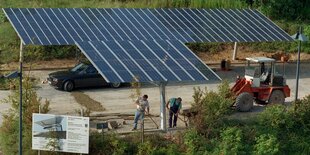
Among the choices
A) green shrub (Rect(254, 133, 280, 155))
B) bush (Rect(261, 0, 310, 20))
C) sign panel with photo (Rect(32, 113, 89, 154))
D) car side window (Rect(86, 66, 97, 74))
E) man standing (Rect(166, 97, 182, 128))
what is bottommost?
green shrub (Rect(254, 133, 280, 155))

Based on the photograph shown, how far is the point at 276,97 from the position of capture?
27375 millimetres

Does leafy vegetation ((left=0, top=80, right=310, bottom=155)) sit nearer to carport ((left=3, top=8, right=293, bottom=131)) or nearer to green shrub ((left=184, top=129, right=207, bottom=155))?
green shrub ((left=184, top=129, right=207, bottom=155))

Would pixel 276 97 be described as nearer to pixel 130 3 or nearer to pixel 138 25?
pixel 138 25

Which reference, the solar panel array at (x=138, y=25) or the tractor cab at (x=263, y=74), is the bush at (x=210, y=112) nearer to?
the tractor cab at (x=263, y=74)

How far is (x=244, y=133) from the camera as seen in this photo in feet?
74.7

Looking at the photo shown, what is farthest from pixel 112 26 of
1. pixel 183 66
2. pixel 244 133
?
pixel 244 133

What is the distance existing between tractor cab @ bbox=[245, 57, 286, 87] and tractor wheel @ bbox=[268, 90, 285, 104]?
17.0 inches

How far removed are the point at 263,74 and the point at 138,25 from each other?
7.64m

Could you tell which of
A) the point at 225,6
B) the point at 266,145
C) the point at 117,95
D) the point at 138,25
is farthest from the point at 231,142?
the point at 225,6

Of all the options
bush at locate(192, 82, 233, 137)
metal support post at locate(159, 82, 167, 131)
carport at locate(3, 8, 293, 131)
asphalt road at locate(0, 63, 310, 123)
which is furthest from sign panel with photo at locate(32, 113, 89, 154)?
asphalt road at locate(0, 63, 310, 123)

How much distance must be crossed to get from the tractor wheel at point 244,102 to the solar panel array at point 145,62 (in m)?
3.16

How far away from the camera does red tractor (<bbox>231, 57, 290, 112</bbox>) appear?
1048 inches

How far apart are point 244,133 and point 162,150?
3.44 metres

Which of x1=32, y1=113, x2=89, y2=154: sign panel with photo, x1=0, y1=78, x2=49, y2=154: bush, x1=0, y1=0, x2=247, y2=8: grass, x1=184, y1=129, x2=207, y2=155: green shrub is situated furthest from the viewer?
x1=0, y1=0, x2=247, y2=8: grass
